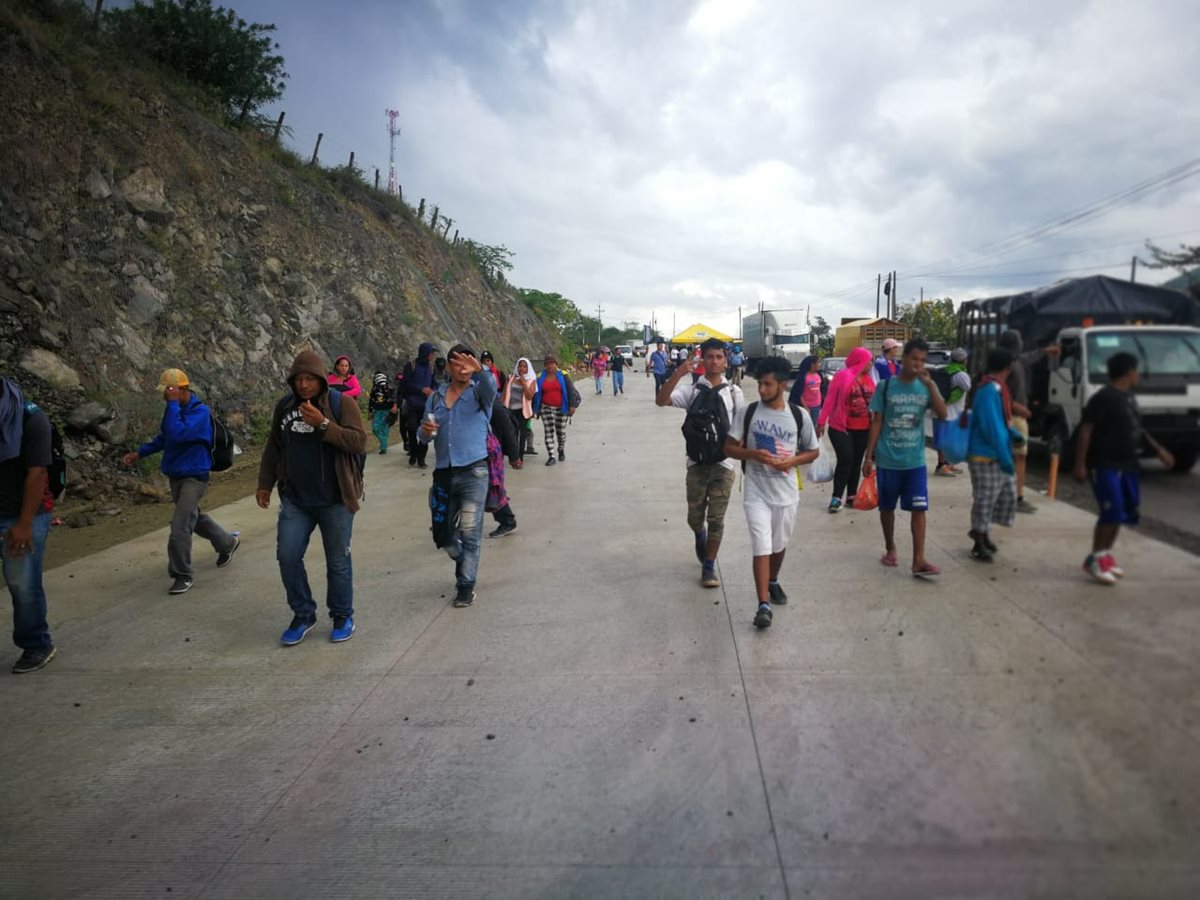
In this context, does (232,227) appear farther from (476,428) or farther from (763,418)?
(763,418)

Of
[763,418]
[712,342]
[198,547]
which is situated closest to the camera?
[763,418]

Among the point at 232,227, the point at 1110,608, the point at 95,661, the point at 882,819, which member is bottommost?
the point at 95,661

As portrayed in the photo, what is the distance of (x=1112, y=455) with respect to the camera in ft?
4.56

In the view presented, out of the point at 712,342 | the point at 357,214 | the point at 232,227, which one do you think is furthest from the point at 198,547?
the point at 357,214

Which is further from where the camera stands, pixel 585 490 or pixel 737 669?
pixel 585 490

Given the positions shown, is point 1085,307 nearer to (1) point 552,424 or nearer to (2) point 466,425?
(2) point 466,425

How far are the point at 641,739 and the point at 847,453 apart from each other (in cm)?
436

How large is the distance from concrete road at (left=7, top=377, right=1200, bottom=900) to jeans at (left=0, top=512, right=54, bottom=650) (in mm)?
211

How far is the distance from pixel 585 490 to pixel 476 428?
3.88 meters

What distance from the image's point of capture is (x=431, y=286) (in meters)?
27.3

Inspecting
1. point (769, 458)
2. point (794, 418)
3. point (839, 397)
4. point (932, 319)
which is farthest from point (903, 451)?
point (932, 319)

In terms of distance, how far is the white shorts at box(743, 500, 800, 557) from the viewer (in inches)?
170

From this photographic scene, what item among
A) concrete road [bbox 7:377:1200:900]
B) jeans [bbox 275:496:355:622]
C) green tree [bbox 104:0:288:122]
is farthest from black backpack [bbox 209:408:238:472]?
green tree [bbox 104:0:288:122]

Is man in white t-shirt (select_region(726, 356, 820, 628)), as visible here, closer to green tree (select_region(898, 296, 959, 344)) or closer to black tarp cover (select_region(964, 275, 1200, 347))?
green tree (select_region(898, 296, 959, 344))
